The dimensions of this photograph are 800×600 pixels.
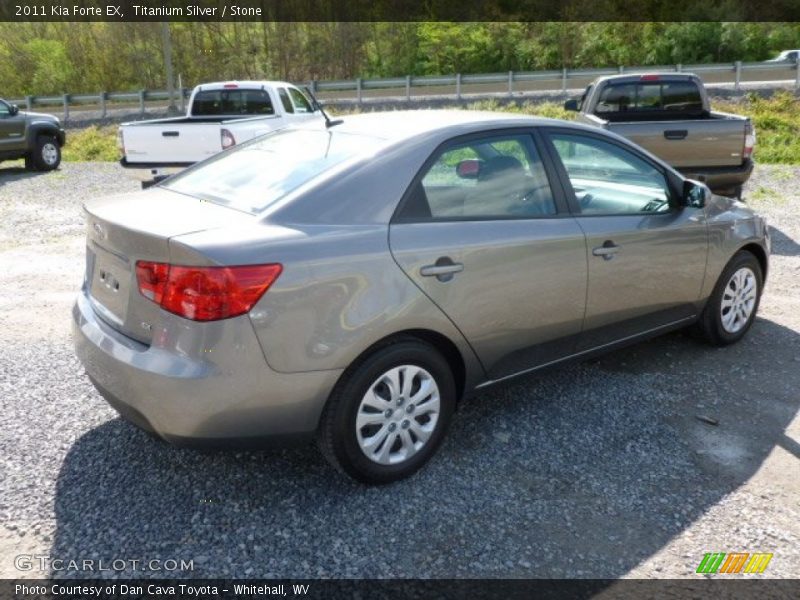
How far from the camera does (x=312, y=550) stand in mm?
3104

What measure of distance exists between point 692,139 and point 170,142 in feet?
22.9

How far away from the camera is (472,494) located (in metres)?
3.51

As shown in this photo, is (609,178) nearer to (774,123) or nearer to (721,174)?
(721,174)

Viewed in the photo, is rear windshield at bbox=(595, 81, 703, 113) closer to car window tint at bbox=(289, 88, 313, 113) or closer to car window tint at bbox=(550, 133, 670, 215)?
car window tint at bbox=(289, 88, 313, 113)

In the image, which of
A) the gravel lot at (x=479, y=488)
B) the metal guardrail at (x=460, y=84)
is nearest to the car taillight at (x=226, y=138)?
the gravel lot at (x=479, y=488)

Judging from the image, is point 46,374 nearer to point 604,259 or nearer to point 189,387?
point 189,387

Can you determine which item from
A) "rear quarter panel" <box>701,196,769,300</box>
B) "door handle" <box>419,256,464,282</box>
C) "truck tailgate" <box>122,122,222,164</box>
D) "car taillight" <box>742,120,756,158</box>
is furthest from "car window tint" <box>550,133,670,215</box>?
"truck tailgate" <box>122,122,222,164</box>

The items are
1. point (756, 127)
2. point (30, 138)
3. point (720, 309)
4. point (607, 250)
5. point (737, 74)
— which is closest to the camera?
point (607, 250)

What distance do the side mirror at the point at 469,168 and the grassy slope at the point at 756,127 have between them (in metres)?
14.1

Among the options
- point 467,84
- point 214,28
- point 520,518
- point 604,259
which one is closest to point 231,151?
point 604,259

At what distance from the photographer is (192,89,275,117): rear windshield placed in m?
12.7

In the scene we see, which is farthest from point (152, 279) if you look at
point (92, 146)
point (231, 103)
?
point (92, 146)

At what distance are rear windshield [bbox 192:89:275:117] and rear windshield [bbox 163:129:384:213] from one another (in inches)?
344

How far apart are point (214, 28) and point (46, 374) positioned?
43.9 metres
